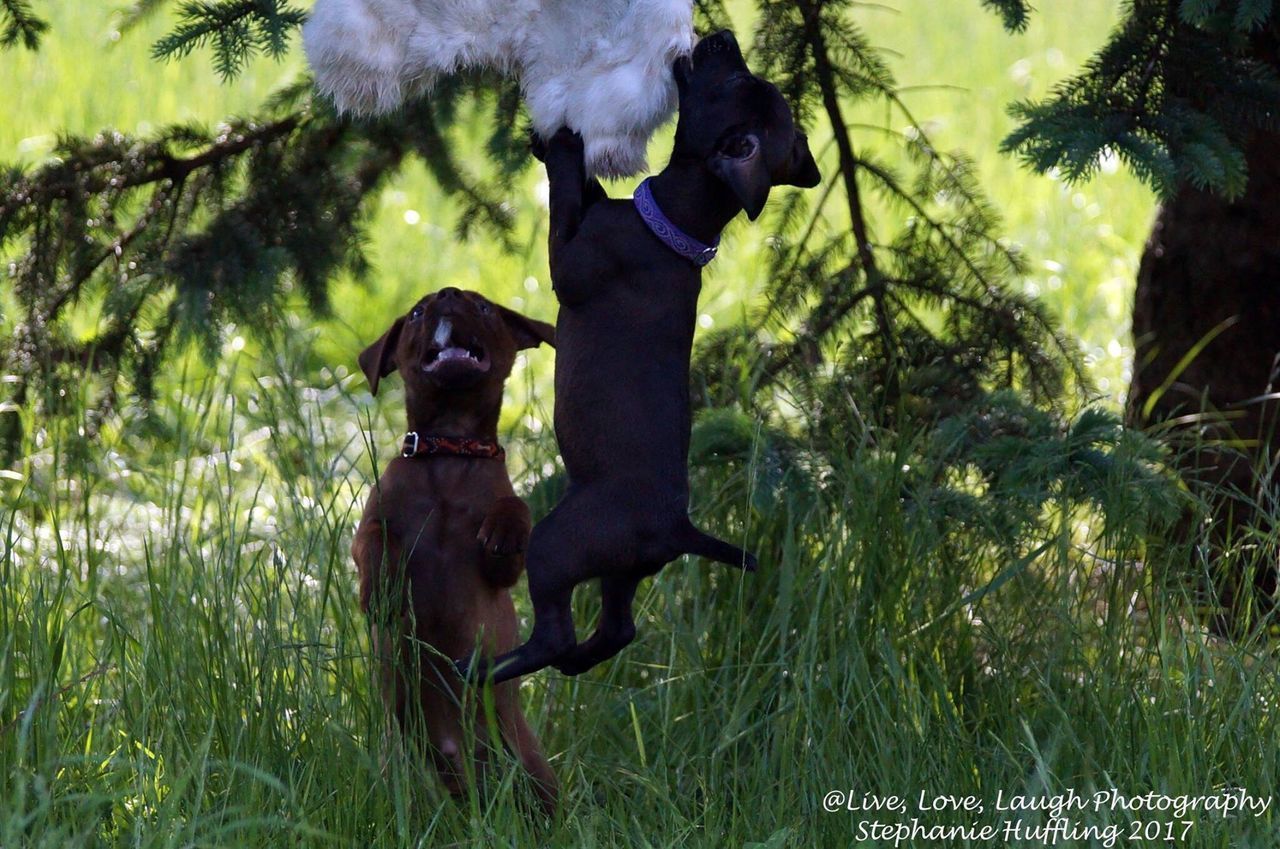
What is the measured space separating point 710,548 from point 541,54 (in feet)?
2.45

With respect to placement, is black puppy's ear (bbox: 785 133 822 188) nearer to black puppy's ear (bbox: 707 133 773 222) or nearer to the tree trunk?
black puppy's ear (bbox: 707 133 773 222)

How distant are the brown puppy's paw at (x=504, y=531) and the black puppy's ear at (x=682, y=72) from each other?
0.74m

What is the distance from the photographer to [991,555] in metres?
3.42

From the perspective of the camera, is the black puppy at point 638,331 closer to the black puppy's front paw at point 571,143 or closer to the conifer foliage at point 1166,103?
the black puppy's front paw at point 571,143

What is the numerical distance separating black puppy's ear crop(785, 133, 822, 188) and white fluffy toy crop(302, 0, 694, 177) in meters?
0.19

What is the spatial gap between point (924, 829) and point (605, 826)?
560mm

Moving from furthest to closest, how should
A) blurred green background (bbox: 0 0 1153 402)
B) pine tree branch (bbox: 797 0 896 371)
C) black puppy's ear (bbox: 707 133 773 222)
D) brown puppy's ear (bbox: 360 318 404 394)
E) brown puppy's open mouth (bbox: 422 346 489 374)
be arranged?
blurred green background (bbox: 0 0 1153 402) < pine tree branch (bbox: 797 0 896 371) < brown puppy's ear (bbox: 360 318 404 394) < brown puppy's open mouth (bbox: 422 346 489 374) < black puppy's ear (bbox: 707 133 773 222)

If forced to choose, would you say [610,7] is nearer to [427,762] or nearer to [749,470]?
[749,470]

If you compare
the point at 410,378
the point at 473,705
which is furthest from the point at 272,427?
the point at 473,705

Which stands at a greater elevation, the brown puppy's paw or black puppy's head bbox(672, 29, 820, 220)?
black puppy's head bbox(672, 29, 820, 220)

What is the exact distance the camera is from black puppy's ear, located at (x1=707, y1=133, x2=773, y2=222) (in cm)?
190

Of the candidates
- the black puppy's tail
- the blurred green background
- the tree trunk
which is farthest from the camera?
the blurred green background

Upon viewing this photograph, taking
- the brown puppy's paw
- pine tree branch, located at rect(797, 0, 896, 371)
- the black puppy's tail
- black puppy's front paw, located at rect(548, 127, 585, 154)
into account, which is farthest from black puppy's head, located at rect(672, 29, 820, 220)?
pine tree branch, located at rect(797, 0, 896, 371)

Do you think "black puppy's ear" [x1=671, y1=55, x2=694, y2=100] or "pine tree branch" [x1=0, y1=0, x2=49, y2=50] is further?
"pine tree branch" [x1=0, y1=0, x2=49, y2=50]
